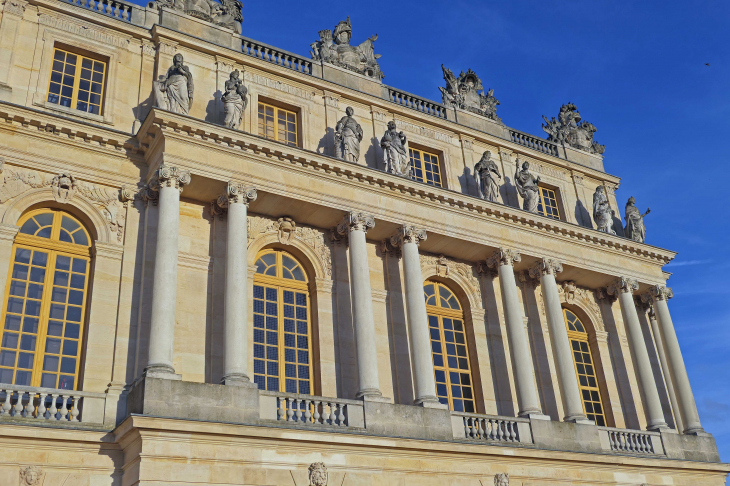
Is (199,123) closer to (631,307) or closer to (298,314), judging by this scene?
(298,314)

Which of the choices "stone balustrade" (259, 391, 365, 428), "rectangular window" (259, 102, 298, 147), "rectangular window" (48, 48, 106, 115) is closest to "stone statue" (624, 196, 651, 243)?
"rectangular window" (259, 102, 298, 147)

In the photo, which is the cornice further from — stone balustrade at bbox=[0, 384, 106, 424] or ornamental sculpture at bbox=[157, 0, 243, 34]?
stone balustrade at bbox=[0, 384, 106, 424]

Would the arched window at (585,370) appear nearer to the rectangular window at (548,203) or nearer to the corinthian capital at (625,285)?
the corinthian capital at (625,285)

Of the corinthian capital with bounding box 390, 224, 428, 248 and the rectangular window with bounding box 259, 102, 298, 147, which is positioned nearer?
the corinthian capital with bounding box 390, 224, 428, 248

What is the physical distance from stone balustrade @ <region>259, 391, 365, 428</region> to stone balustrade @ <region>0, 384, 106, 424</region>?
11.2 feet

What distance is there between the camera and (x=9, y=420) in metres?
13.8

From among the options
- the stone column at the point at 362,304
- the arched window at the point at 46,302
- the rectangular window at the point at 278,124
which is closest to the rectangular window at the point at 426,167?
the rectangular window at the point at 278,124

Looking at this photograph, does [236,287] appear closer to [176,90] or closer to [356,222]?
[356,222]

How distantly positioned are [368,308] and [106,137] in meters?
7.63

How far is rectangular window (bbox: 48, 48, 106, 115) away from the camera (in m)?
18.6

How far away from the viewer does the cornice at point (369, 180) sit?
58.6 feet

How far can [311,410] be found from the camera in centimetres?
1739

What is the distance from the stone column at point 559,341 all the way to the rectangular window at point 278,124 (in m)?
8.58

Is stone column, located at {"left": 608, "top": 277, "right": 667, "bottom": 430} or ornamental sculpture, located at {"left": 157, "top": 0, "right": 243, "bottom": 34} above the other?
ornamental sculpture, located at {"left": 157, "top": 0, "right": 243, "bottom": 34}
